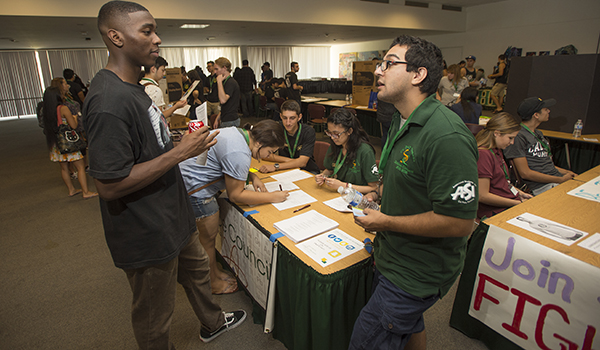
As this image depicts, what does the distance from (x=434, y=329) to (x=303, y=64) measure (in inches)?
678

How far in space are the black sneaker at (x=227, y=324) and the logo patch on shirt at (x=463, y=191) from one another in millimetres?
1559

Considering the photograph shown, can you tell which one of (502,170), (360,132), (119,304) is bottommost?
(119,304)

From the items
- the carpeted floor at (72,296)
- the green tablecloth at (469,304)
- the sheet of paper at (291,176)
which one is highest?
the sheet of paper at (291,176)

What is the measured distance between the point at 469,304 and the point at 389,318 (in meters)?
0.92

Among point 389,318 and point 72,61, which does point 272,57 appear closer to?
point 72,61

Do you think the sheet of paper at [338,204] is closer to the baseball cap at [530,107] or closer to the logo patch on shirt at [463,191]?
the logo patch on shirt at [463,191]

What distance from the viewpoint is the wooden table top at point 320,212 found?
4.40 feet

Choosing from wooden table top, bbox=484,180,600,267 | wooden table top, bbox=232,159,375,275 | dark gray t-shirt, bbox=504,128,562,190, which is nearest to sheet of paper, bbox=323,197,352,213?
wooden table top, bbox=232,159,375,275

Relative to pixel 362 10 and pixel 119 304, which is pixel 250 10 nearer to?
pixel 362 10

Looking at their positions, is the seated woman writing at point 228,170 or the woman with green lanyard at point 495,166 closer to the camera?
the seated woman writing at point 228,170

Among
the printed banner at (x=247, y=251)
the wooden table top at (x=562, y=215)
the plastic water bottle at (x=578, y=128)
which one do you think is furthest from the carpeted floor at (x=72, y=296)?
the plastic water bottle at (x=578, y=128)

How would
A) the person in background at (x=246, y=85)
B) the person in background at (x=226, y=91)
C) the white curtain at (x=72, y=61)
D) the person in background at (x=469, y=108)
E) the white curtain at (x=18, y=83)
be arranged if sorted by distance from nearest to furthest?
the person in background at (x=469, y=108), the person in background at (x=226, y=91), the person in background at (x=246, y=85), the white curtain at (x=18, y=83), the white curtain at (x=72, y=61)

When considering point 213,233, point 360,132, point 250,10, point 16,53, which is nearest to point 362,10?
point 250,10

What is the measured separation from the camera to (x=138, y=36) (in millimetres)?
1040
